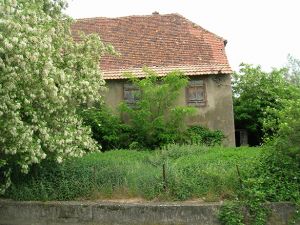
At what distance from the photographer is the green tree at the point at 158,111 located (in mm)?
19828

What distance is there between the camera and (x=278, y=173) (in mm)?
12180

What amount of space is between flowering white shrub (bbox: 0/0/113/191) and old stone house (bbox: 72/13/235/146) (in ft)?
27.3

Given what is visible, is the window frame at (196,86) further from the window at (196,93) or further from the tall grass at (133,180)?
the tall grass at (133,180)

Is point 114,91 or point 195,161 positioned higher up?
point 114,91

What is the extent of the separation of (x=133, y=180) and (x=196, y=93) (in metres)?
9.76

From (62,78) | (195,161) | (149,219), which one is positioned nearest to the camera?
(62,78)

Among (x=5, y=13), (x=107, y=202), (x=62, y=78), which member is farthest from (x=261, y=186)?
(x=5, y=13)

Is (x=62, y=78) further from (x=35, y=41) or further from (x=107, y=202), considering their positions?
(x=107, y=202)

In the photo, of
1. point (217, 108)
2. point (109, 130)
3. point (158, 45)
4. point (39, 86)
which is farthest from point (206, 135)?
point (39, 86)

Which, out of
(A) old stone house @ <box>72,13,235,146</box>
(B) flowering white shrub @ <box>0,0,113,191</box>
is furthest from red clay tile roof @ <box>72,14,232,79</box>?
(B) flowering white shrub @ <box>0,0,113,191</box>

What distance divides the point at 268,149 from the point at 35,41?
6611mm

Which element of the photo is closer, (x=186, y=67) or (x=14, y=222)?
(x=14, y=222)

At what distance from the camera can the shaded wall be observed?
71.8ft

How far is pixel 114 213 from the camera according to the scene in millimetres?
12234
